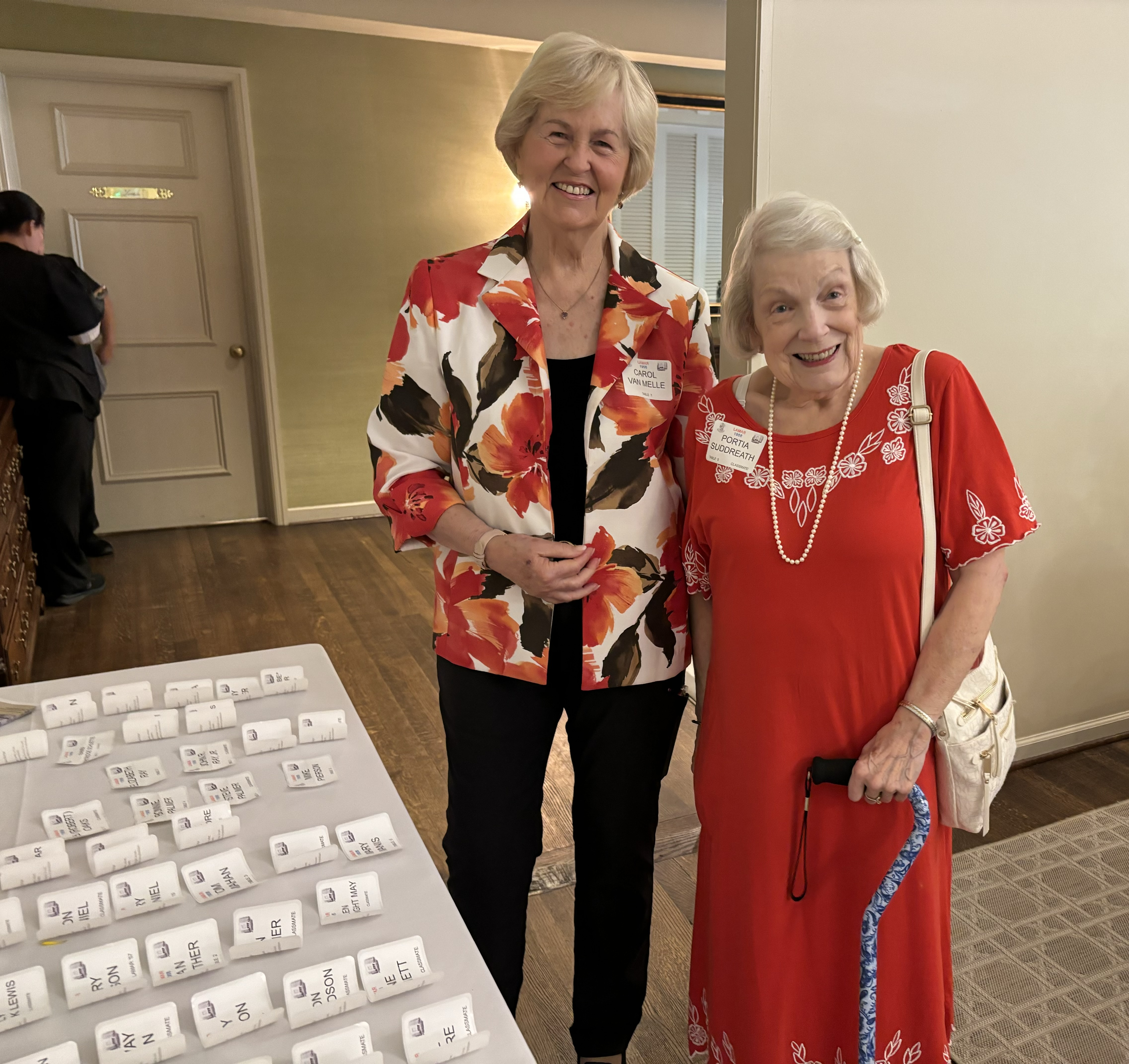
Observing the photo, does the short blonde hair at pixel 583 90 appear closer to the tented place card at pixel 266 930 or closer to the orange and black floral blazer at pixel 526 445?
the orange and black floral blazer at pixel 526 445

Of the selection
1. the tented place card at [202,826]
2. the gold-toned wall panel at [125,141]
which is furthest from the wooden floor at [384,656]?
the gold-toned wall panel at [125,141]

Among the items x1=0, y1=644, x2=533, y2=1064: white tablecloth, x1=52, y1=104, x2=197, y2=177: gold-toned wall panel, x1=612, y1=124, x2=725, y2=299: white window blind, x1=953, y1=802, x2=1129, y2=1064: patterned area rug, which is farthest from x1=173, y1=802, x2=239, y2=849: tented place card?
x1=612, y1=124, x2=725, y2=299: white window blind

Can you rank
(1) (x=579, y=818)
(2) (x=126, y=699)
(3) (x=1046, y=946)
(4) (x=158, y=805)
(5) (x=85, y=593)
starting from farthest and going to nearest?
1. (5) (x=85, y=593)
2. (3) (x=1046, y=946)
3. (1) (x=579, y=818)
4. (2) (x=126, y=699)
5. (4) (x=158, y=805)

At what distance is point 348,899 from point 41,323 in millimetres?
3815

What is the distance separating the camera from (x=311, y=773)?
1036 mm

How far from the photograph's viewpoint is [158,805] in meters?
0.97

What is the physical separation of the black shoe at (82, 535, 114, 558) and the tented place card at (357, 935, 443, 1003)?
4.53 meters

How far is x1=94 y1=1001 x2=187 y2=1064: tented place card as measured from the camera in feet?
2.18

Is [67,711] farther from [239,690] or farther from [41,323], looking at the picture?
[41,323]

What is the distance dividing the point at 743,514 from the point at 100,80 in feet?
16.0

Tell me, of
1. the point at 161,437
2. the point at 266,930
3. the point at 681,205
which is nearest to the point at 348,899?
the point at 266,930

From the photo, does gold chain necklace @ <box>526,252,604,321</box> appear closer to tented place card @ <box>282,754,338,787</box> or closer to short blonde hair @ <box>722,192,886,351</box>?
short blonde hair @ <box>722,192,886,351</box>

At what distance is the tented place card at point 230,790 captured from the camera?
39.1 inches

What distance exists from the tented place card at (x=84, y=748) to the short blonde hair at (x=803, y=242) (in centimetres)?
99
